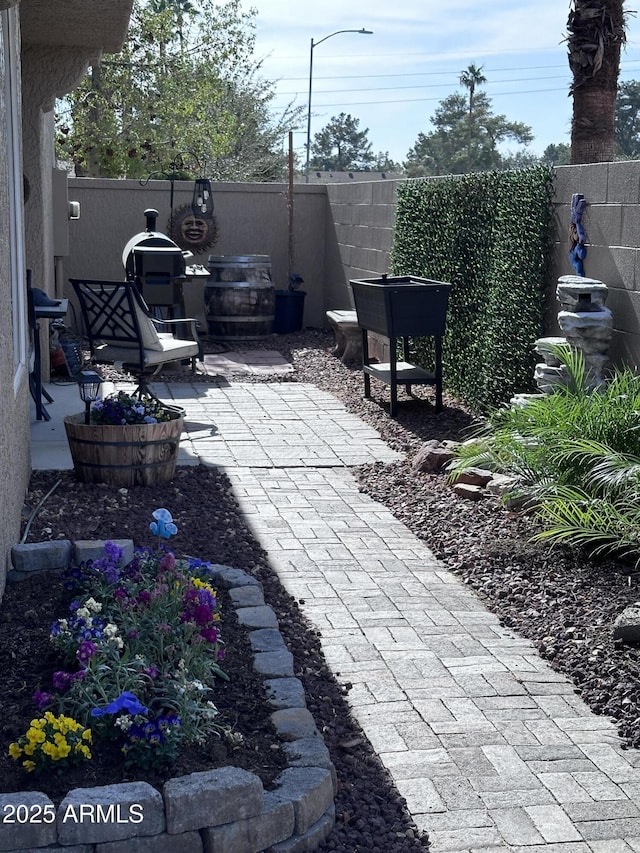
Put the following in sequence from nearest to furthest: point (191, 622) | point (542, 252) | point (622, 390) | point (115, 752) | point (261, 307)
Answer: point (115, 752)
point (191, 622)
point (622, 390)
point (542, 252)
point (261, 307)

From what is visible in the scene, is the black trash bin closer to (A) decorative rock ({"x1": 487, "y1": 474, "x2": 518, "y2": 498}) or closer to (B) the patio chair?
(B) the patio chair

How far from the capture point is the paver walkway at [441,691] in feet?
9.84

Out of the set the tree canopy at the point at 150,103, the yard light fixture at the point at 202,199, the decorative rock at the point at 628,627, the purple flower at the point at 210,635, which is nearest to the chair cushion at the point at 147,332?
the decorative rock at the point at 628,627

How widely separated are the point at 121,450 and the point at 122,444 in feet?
0.12

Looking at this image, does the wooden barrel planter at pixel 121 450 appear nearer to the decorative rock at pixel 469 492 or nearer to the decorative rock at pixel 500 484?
the decorative rock at pixel 469 492

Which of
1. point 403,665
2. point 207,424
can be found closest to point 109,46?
point 207,424

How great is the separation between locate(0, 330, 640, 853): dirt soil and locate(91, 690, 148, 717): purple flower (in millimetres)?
179

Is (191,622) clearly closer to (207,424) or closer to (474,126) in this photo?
(207,424)

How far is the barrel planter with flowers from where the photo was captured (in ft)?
19.8

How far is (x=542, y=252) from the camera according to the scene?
752 centimetres

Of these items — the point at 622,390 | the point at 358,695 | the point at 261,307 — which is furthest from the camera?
the point at 261,307

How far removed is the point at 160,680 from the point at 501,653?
5.31 ft

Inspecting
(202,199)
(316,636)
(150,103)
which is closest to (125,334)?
(316,636)

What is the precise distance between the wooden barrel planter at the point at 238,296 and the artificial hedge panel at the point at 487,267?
3037 mm
